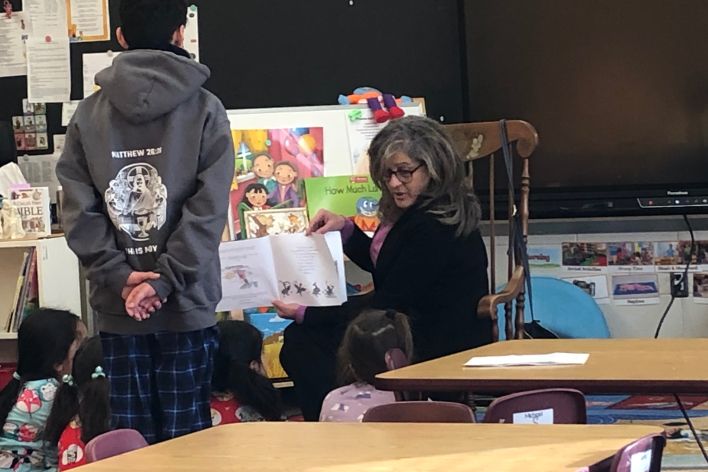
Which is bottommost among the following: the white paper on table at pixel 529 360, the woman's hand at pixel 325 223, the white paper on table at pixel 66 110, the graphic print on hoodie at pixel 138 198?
the white paper on table at pixel 529 360

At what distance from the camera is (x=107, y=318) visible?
7.59 feet

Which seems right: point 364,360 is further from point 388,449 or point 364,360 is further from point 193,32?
point 193,32

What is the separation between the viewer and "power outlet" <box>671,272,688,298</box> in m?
3.90

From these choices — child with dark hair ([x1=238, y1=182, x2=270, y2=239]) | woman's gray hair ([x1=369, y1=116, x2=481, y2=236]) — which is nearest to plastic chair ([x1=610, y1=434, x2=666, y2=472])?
woman's gray hair ([x1=369, y1=116, x2=481, y2=236])

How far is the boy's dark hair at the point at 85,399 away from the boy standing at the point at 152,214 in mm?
443

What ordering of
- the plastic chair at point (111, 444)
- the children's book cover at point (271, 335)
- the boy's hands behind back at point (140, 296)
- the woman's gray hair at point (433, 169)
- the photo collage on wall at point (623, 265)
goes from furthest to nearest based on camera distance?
the photo collage on wall at point (623, 265)
the children's book cover at point (271, 335)
the woman's gray hair at point (433, 169)
the boy's hands behind back at point (140, 296)
the plastic chair at point (111, 444)

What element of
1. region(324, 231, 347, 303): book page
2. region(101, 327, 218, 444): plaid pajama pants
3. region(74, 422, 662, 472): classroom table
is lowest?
region(101, 327, 218, 444): plaid pajama pants

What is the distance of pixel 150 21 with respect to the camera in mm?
2287

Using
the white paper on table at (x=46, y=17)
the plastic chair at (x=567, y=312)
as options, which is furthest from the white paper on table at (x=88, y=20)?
the plastic chair at (x=567, y=312)

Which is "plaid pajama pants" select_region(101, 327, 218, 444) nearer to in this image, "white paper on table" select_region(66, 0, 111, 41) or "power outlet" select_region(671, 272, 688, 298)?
"power outlet" select_region(671, 272, 688, 298)

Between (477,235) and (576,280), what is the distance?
3.93 feet

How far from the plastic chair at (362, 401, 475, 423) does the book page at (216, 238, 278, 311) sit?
4.51 ft

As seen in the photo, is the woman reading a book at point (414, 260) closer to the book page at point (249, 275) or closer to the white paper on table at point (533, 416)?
the book page at point (249, 275)

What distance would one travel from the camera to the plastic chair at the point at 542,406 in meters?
1.63
